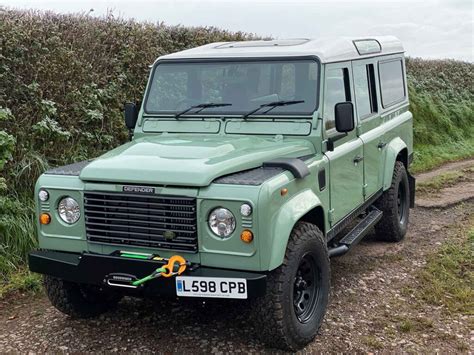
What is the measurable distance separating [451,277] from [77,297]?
3405 millimetres

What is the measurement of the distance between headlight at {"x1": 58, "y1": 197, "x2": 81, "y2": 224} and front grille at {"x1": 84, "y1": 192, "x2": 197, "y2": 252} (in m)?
0.12

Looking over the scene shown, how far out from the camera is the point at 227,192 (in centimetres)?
370

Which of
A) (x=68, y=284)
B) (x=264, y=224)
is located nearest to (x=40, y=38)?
(x=68, y=284)

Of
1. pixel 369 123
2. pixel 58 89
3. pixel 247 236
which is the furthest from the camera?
pixel 58 89

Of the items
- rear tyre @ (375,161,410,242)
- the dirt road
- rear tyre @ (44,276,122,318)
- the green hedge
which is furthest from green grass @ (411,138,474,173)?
rear tyre @ (44,276,122,318)

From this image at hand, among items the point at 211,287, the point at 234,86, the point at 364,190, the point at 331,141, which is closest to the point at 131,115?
the point at 234,86

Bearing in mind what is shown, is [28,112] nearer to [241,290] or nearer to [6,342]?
[6,342]

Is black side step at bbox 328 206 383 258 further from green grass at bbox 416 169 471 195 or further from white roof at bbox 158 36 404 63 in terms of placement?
green grass at bbox 416 169 471 195

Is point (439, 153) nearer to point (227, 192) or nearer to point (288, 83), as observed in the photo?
point (288, 83)

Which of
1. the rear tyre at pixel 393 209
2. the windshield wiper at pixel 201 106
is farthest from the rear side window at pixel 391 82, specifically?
the windshield wiper at pixel 201 106

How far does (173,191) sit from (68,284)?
131 centimetres

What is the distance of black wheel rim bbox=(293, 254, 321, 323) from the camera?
13.7ft

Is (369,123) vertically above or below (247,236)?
above

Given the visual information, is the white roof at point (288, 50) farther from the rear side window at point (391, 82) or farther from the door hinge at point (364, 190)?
the door hinge at point (364, 190)
